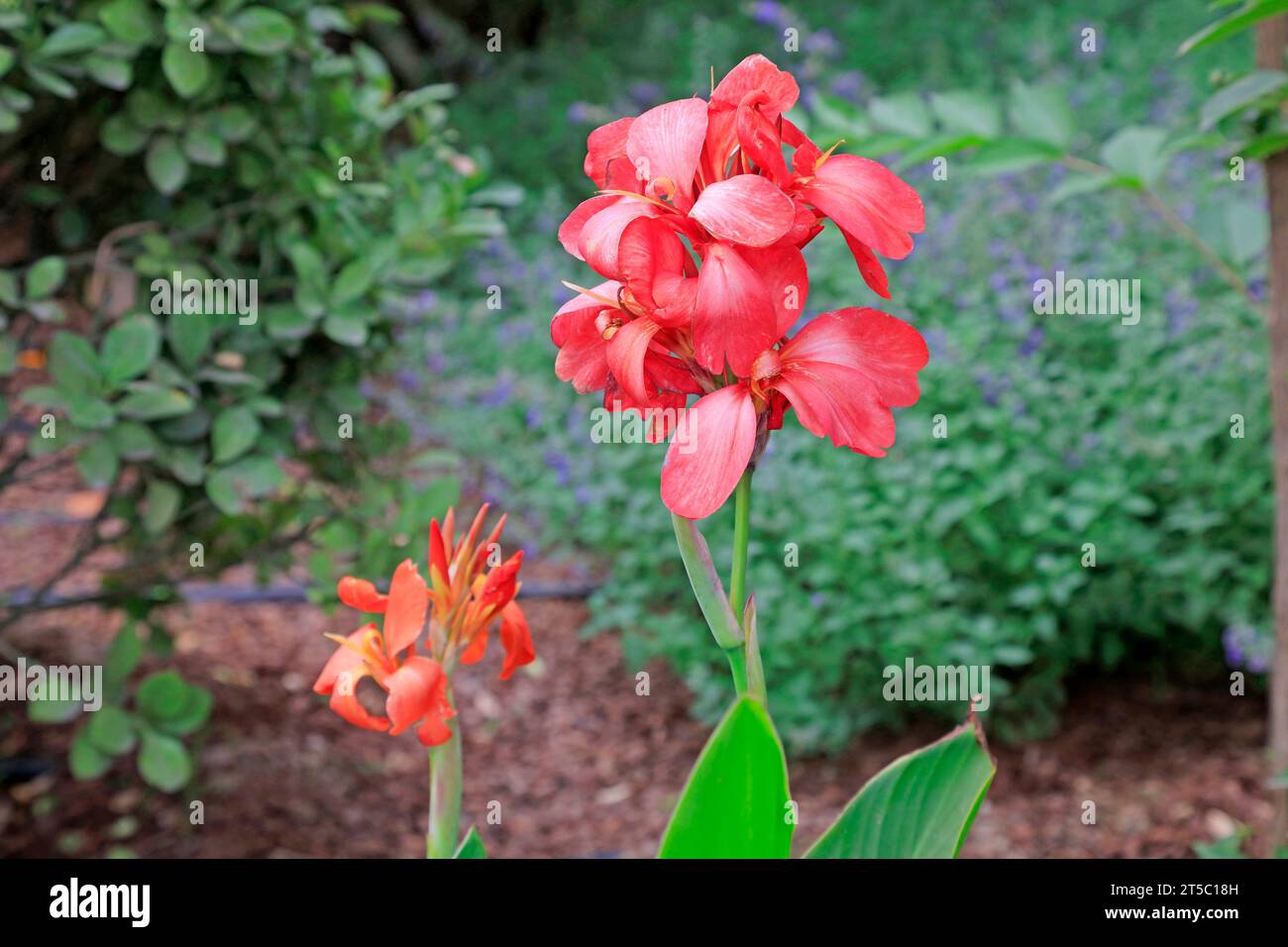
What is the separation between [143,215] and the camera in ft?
6.48

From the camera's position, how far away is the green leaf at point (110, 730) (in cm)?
181

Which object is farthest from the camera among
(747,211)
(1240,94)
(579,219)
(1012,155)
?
(1012,155)

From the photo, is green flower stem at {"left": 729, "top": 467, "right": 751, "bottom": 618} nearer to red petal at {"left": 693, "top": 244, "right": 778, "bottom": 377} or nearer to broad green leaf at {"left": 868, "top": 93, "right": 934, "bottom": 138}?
red petal at {"left": 693, "top": 244, "right": 778, "bottom": 377}

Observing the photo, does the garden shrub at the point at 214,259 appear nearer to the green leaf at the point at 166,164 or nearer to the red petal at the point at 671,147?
the green leaf at the point at 166,164

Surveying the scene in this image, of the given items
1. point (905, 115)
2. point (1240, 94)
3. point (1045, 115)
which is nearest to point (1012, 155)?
point (1045, 115)

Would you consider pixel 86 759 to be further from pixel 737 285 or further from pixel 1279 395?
pixel 1279 395

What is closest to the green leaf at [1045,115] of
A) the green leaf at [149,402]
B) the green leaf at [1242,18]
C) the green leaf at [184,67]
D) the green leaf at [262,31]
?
the green leaf at [1242,18]

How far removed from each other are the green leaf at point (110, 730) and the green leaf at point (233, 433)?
426 mm

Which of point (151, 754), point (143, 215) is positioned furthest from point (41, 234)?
point (151, 754)

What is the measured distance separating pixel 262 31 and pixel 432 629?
1.33m

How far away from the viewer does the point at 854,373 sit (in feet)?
2.02

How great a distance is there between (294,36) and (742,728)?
1490 millimetres

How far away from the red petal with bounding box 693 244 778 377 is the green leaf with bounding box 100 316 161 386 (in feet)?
4.26
